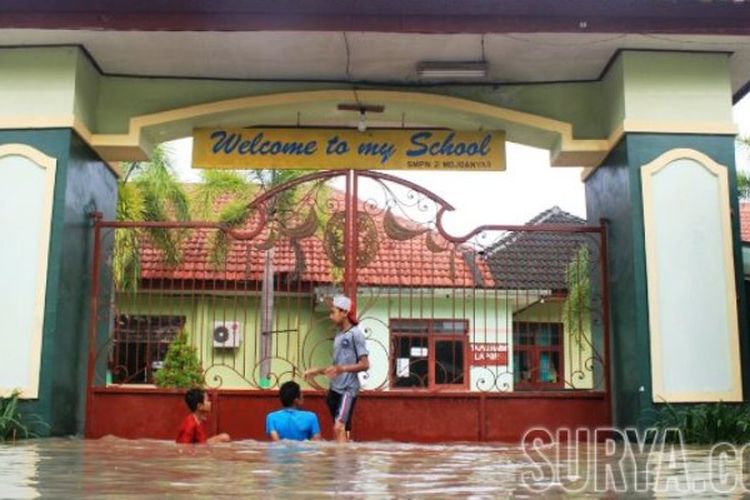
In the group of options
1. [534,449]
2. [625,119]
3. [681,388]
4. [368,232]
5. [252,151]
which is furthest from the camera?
[252,151]

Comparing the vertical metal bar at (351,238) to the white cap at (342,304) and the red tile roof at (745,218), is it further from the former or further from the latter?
the red tile roof at (745,218)

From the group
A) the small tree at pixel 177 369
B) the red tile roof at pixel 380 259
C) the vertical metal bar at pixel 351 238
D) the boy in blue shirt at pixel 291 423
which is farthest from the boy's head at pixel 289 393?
the small tree at pixel 177 369

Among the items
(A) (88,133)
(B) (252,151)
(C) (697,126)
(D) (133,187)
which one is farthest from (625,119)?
(D) (133,187)

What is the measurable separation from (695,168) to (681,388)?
2175 millimetres

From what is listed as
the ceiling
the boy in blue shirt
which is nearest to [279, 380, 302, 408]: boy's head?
the boy in blue shirt

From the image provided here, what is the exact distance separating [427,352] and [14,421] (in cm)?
470

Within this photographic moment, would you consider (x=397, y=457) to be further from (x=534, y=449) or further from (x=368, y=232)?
(x=368, y=232)

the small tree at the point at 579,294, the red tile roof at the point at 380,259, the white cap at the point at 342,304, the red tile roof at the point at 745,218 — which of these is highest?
the red tile roof at the point at 745,218

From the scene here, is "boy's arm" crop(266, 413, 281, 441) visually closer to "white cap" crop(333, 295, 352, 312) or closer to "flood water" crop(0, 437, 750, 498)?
"flood water" crop(0, 437, 750, 498)

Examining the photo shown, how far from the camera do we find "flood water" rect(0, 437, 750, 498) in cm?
412

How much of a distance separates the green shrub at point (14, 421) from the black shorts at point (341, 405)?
272cm

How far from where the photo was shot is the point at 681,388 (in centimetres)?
830

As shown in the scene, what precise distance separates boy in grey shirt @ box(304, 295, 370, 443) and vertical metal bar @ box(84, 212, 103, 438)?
100.0 inches

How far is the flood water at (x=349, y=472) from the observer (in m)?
4.12
